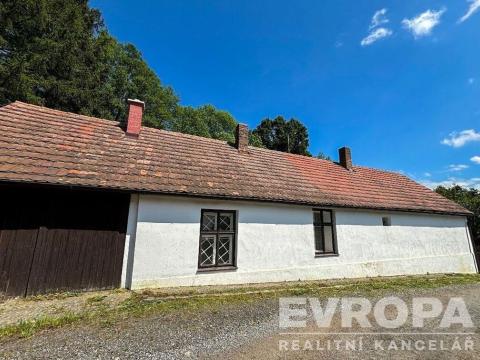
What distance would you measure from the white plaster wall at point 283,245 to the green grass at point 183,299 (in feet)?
2.17

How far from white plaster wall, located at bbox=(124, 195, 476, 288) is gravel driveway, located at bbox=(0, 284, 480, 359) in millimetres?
2468

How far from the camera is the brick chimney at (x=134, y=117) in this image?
9.95m

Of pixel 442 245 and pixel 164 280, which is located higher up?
pixel 442 245

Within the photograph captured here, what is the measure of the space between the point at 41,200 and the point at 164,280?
365 cm

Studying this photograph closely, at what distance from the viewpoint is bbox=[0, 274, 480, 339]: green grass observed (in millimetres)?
4535

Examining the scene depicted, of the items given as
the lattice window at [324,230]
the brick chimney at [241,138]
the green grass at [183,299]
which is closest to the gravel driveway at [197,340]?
the green grass at [183,299]

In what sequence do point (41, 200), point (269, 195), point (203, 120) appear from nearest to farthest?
point (41, 200), point (269, 195), point (203, 120)

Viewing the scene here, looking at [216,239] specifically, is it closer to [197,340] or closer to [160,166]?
[160,166]

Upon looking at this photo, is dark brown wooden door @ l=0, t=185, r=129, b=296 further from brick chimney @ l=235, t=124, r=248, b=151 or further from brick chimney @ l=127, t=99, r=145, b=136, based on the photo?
brick chimney @ l=235, t=124, r=248, b=151

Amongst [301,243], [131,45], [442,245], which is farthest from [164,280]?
[131,45]

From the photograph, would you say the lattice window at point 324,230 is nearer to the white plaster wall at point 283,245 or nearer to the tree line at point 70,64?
the white plaster wall at point 283,245

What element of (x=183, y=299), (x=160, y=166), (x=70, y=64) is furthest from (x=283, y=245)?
(x=70, y=64)

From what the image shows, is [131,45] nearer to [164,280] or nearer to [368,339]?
[164,280]

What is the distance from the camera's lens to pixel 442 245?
13.5 meters
